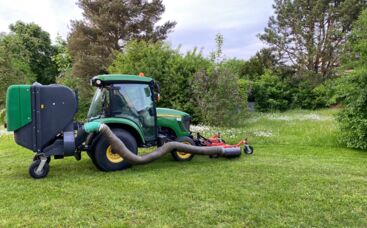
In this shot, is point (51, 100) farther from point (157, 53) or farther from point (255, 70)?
point (255, 70)

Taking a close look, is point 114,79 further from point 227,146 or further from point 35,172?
point 227,146

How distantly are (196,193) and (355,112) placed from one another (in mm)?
5536

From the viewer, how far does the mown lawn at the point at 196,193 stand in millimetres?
3469

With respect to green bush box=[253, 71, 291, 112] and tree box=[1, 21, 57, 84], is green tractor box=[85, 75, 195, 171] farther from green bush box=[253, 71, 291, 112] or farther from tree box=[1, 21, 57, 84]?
tree box=[1, 21, 57, 84]

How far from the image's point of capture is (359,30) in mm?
8172

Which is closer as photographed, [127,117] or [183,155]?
[127,117]

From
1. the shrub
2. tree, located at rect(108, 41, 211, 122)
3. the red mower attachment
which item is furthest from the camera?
the shrub

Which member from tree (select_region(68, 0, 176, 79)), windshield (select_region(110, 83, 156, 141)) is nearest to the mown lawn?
windshield (select_region(110, 83, 156, 141))

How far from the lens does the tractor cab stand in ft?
18.9

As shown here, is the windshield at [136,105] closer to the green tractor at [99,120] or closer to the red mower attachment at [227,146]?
the green tractor at [99,120]

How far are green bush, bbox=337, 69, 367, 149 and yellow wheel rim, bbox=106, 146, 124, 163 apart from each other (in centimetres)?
549

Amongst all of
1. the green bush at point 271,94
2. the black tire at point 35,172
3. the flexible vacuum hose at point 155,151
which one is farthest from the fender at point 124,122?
the green bush at point 271,94

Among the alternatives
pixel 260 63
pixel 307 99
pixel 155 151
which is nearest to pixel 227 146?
pixel 155 151

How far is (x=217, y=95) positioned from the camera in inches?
437
